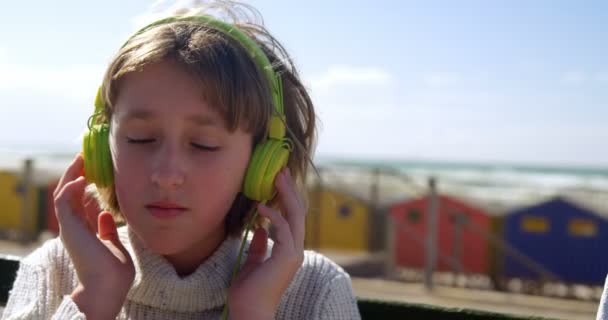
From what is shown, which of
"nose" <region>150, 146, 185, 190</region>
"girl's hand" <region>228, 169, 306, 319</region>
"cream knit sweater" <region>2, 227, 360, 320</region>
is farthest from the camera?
"cream knit sweater" <region>2, 227, 360, 320</region>

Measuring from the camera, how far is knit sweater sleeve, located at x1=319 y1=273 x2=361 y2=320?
195cm

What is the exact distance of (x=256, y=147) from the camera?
1818 millimetres

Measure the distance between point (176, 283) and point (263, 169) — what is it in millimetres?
342

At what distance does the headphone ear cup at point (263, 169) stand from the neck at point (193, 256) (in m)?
0.17

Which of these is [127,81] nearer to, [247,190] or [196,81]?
[196,81]

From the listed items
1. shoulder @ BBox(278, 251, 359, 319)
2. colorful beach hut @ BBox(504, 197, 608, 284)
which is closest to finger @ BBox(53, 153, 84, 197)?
shoulder @ BBox(278, 251, 359, 319)

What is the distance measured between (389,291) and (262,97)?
27.2 ft

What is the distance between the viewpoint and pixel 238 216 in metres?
1.99

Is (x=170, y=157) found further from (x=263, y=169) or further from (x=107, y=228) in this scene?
(x=107, y=228)

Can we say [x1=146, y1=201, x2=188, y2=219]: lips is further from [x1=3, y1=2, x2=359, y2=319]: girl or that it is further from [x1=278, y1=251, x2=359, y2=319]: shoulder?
[x1=278, y1=251, x2=359, y2=319]: shoulder

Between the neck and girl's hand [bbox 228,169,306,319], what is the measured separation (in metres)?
0.09

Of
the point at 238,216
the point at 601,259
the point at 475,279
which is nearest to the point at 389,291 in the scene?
the point at 475,279

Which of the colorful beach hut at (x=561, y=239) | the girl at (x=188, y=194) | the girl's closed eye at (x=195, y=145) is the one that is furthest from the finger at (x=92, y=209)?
the colorful beach hut at (x=561, y=239)

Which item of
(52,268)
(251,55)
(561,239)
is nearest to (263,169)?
(251,55)
